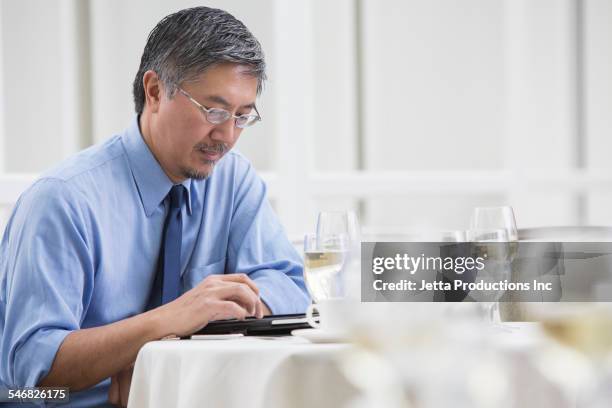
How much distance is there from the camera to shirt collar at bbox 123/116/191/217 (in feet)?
6.40

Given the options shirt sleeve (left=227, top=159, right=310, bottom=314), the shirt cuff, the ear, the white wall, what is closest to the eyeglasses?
the ear

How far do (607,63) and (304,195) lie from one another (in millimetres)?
1620

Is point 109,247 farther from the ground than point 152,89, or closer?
closer

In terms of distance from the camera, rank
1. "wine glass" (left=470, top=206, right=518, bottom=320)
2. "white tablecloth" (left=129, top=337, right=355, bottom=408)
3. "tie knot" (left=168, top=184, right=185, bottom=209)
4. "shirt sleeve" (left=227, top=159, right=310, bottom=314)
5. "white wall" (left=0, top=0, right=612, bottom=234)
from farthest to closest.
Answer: "white wall" (left=0, top=0, right=612, bottom=234), "tie knot" (left=168, top=184, right=185, bottom=209), "shirt sleeve" (left=227, top=159, right=310, bottom=314), "wine glass" (left=470, top=206, right=518, bottom=320), "white tablecloth" (left=129, top=337, right=355, bottom=408)

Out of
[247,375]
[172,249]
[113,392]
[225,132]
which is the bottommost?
[113,392]

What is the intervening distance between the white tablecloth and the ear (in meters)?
0.81

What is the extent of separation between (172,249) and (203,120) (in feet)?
0.89

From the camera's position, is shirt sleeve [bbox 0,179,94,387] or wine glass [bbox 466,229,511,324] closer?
wine glass [bbox 466,229,511,324]

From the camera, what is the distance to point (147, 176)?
195 cm

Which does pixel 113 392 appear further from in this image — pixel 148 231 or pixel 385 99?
pixel 385 99

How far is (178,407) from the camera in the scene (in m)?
1.26

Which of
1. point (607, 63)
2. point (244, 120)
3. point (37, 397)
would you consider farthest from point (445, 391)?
point (607, 63)

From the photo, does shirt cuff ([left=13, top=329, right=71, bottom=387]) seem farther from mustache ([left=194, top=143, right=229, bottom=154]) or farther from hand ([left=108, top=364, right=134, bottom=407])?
mustache ([left=194, top=143, right=229, bottom=154])

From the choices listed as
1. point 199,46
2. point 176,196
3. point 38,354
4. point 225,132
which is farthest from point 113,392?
point 199,46
